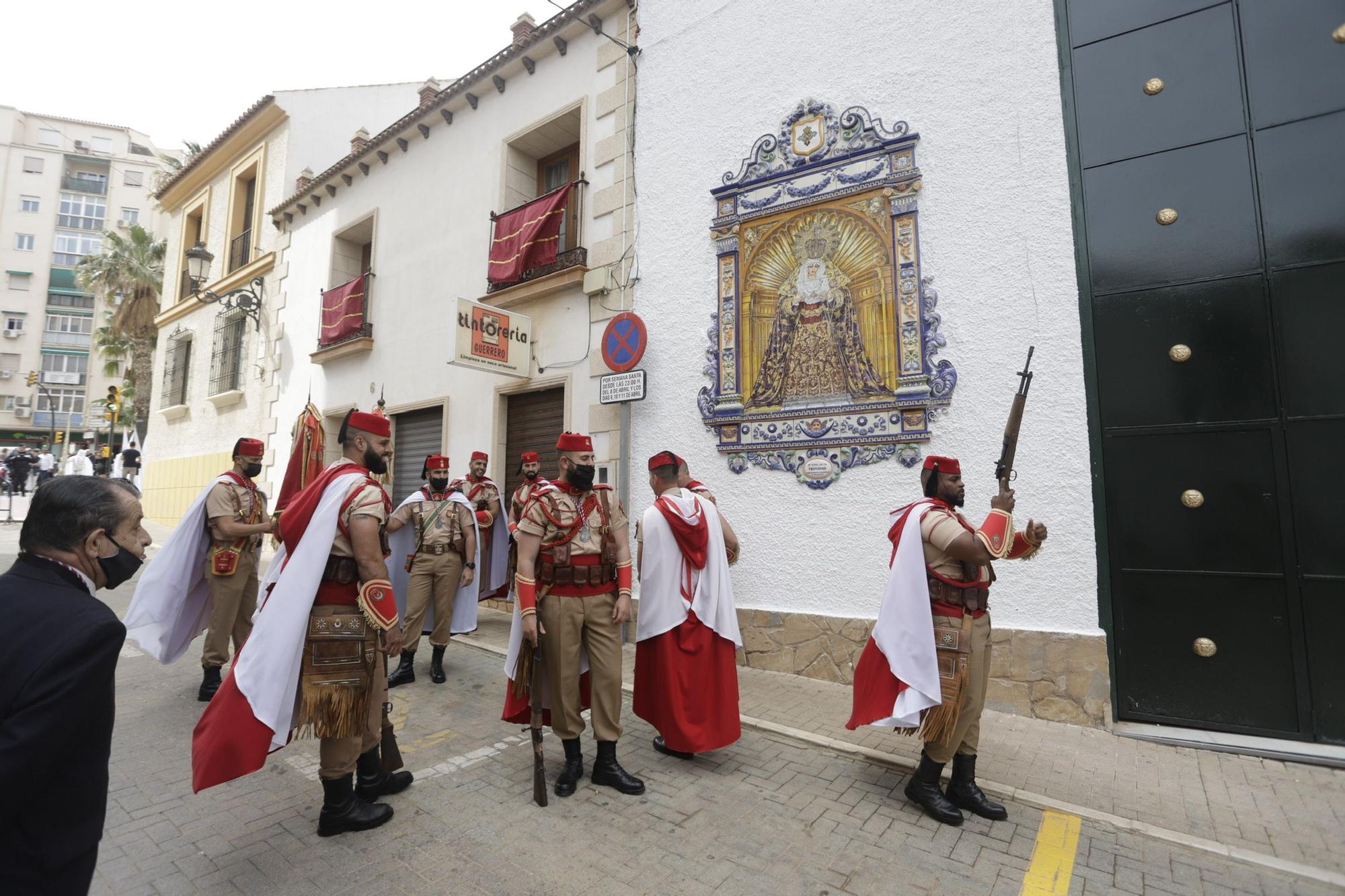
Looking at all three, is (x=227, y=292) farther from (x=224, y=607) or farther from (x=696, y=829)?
(x=696, y=829)

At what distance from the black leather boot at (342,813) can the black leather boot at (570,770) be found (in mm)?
891

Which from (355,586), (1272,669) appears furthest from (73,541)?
(1272,669)

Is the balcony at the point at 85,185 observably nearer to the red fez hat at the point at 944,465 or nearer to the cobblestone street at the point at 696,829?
the cobblestone street at the point at 696,829

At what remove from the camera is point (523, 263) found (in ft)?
28.5

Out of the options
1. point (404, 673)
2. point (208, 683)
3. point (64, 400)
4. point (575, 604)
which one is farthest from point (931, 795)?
point (64, 400)

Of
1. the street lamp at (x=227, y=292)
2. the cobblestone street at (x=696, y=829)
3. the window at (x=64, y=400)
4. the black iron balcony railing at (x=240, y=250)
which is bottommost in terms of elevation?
the cobblestone street at (x=696, y=829)

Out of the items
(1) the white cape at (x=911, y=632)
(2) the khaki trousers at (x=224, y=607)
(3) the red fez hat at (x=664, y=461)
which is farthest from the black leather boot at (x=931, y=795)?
(2) the khaki trousers at (x=224, y=607)

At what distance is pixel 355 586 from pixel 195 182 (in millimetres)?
20005

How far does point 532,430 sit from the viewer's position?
28.6 ft

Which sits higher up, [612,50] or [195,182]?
[195,182]

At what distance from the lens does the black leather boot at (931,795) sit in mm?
3256

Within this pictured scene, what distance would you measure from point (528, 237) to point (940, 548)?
7.19 metres

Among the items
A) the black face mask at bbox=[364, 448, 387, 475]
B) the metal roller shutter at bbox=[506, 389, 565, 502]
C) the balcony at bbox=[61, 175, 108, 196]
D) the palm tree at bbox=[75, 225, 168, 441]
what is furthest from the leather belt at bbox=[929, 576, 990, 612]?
the balcony at bbox=[61, 175, 108, 196]

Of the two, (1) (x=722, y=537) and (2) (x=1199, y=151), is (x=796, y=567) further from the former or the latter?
(2) (x=1199, y=151)
